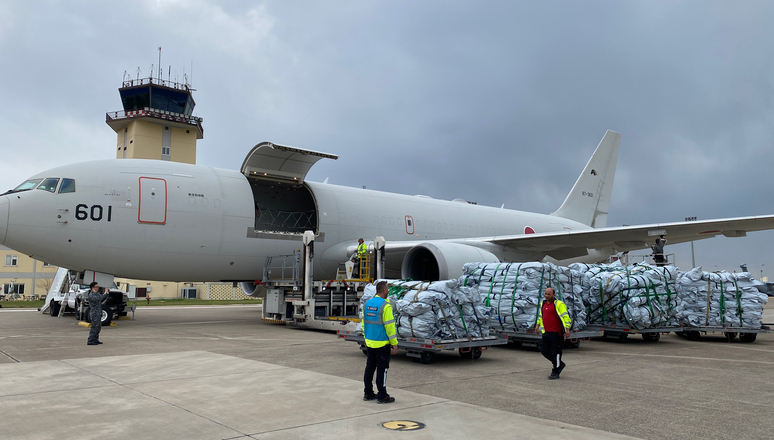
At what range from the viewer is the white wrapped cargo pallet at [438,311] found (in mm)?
8234

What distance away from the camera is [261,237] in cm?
1413

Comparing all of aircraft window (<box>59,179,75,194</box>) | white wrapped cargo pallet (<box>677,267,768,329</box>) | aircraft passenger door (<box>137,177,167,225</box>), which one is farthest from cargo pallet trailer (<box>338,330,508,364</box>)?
aircraft window (<box>59,179,75,194</box>)

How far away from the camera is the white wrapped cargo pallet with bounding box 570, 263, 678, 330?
11031 mm

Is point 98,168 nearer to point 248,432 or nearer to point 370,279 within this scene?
point 370,279

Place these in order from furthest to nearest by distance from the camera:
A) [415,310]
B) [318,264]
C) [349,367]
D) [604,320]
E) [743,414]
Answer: [318,264] < [604,320] < [415,310] < [349,367] < [743,414]

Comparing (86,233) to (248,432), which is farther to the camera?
(86,233)

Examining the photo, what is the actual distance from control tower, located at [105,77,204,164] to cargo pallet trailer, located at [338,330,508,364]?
156 ft

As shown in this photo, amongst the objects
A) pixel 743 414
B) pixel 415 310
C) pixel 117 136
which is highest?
pixel 117 136

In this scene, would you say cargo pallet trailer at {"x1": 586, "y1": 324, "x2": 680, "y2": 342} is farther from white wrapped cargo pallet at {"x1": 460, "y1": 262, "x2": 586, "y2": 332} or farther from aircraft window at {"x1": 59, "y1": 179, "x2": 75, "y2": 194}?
aircraft window at {"x1": 59, "y1": 179, "x2": 75, "y2": 194}

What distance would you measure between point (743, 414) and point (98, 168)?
1282cm

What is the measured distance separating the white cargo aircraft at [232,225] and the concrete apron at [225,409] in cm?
538

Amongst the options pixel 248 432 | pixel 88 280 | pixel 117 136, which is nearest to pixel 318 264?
pixel 88 280

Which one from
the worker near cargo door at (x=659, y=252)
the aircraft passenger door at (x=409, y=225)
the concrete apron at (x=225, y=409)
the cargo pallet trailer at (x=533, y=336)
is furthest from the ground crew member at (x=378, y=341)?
the aircraft passenger door at (x=409, y=225)

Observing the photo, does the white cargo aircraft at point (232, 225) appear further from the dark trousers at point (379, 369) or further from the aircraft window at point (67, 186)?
the dark trousers at point (379, 369)
